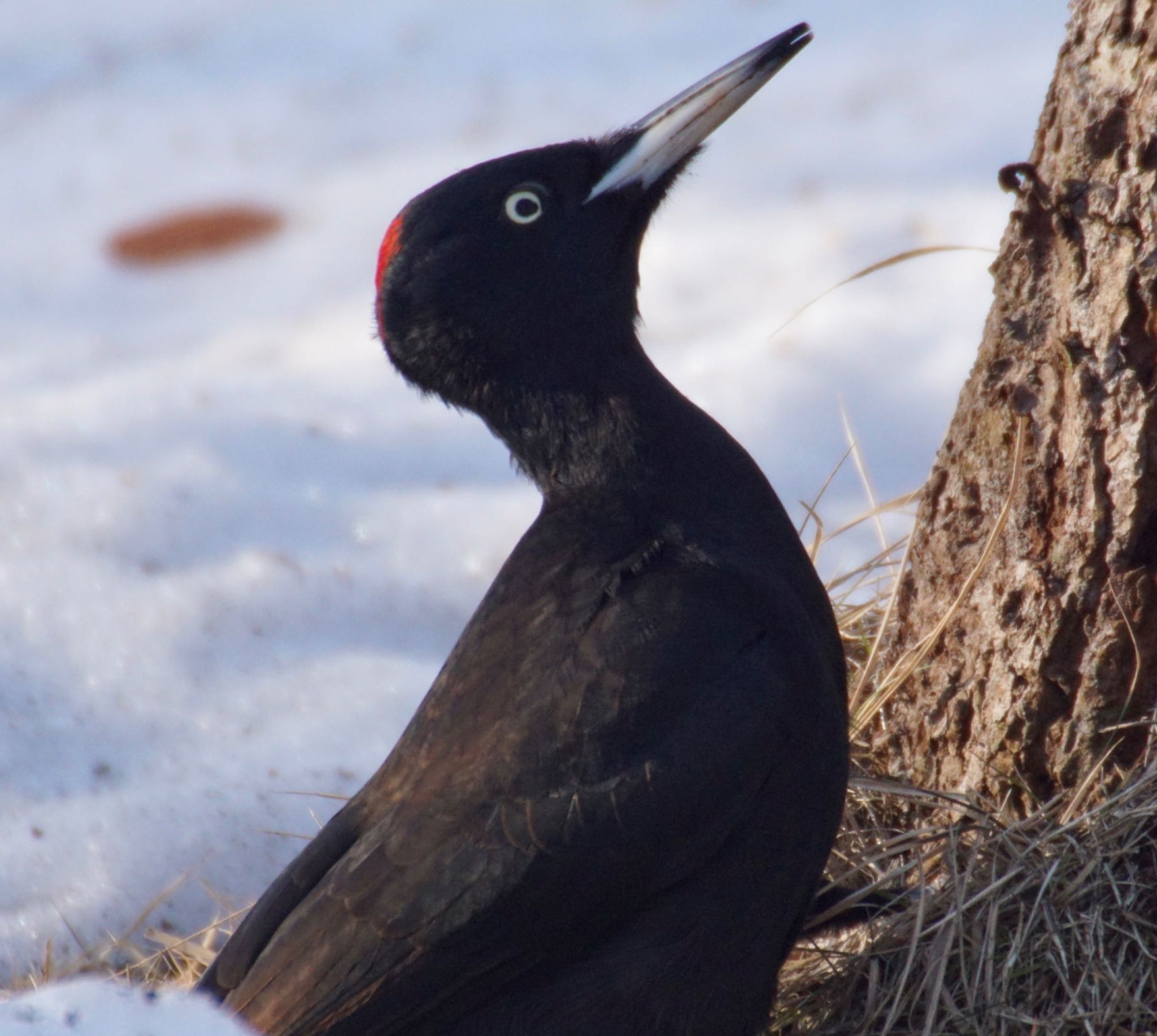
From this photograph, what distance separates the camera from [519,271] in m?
3.15

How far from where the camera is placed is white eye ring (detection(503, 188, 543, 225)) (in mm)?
3156

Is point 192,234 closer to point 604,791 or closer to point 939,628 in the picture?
point 939,628

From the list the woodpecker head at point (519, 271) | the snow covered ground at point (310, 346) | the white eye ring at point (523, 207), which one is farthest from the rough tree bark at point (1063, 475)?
the snow covered ground at point (310, 346)

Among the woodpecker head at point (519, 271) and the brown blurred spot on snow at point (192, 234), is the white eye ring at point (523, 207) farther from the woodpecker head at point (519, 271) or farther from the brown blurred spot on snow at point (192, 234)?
the brown blurred spot on snow at point (192, 234)

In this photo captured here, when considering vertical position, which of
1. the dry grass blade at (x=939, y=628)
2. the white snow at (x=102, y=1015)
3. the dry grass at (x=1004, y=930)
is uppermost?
the white snow at (x=102, y=1015)

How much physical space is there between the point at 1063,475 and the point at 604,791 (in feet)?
3.49

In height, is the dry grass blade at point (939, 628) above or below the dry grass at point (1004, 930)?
above

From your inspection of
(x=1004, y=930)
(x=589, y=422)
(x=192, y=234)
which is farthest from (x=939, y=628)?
(x=192, y=234)

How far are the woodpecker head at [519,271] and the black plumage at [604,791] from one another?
0.05 metres

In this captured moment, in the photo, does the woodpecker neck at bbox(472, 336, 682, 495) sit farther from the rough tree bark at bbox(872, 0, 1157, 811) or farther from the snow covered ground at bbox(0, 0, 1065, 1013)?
the snow covered ground at bbox(0, 0, 1065, 1013)

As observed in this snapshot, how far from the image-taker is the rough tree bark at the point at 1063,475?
2.79m

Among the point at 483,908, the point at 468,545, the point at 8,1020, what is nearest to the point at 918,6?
the point at 468,545

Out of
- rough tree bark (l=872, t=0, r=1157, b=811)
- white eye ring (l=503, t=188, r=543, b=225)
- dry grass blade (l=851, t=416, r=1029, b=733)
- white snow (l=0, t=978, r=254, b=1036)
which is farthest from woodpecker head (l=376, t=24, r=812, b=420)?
white snow (l=0, t=978, r=254, b=1036)

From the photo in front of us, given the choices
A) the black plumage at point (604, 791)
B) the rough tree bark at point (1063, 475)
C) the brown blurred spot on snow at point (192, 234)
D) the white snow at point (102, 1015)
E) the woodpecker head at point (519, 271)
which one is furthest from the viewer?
the brown blurred spot on snow at point (192, 234)
